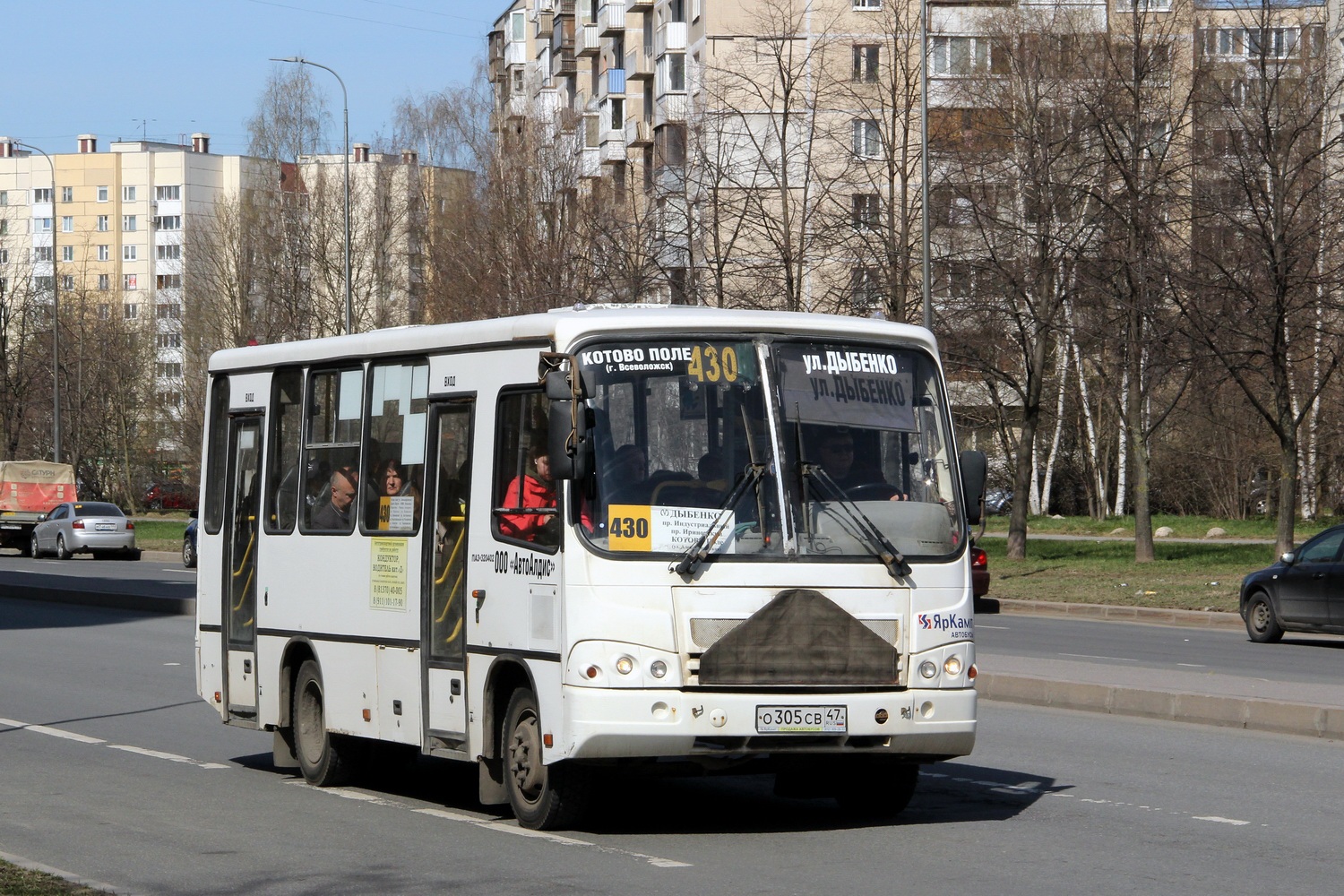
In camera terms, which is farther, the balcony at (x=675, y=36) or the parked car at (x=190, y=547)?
the balcony at (x=675, y=36)

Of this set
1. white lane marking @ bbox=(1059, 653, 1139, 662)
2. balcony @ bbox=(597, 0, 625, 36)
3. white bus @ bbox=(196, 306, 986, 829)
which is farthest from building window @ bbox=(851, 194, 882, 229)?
balcony @ bbox=(597, 0, 625, 36)

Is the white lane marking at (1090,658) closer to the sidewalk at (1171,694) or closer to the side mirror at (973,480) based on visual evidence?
the sidewalk at (1171,694)

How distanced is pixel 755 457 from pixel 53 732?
725cm

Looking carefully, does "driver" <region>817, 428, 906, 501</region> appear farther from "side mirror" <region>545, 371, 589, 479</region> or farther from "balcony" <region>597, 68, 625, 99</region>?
"balcony" <region>597, 68, 625, 99</region>

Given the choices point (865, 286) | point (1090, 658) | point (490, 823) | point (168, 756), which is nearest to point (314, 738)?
point (168, 756)

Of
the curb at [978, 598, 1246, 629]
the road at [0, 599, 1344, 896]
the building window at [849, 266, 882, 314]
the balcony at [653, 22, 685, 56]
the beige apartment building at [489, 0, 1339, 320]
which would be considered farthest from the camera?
the balcony at [653, 22, 685, 56]

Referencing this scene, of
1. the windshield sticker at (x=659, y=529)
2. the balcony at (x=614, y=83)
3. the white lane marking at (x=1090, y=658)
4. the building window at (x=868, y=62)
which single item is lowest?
the white lane marking at (x=1090, y=658)

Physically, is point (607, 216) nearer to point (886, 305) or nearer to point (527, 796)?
point (886, 305)

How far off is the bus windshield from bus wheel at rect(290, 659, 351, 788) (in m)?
3.13

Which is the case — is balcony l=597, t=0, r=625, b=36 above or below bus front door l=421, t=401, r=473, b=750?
above

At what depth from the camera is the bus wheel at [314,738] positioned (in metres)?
11.5

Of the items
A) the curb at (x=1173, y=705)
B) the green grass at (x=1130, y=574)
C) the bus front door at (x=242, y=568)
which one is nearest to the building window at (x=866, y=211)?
the green grass at (x=1130, y=574)

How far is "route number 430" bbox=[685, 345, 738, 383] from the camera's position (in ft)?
31.2

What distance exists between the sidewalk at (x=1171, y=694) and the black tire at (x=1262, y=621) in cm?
590
